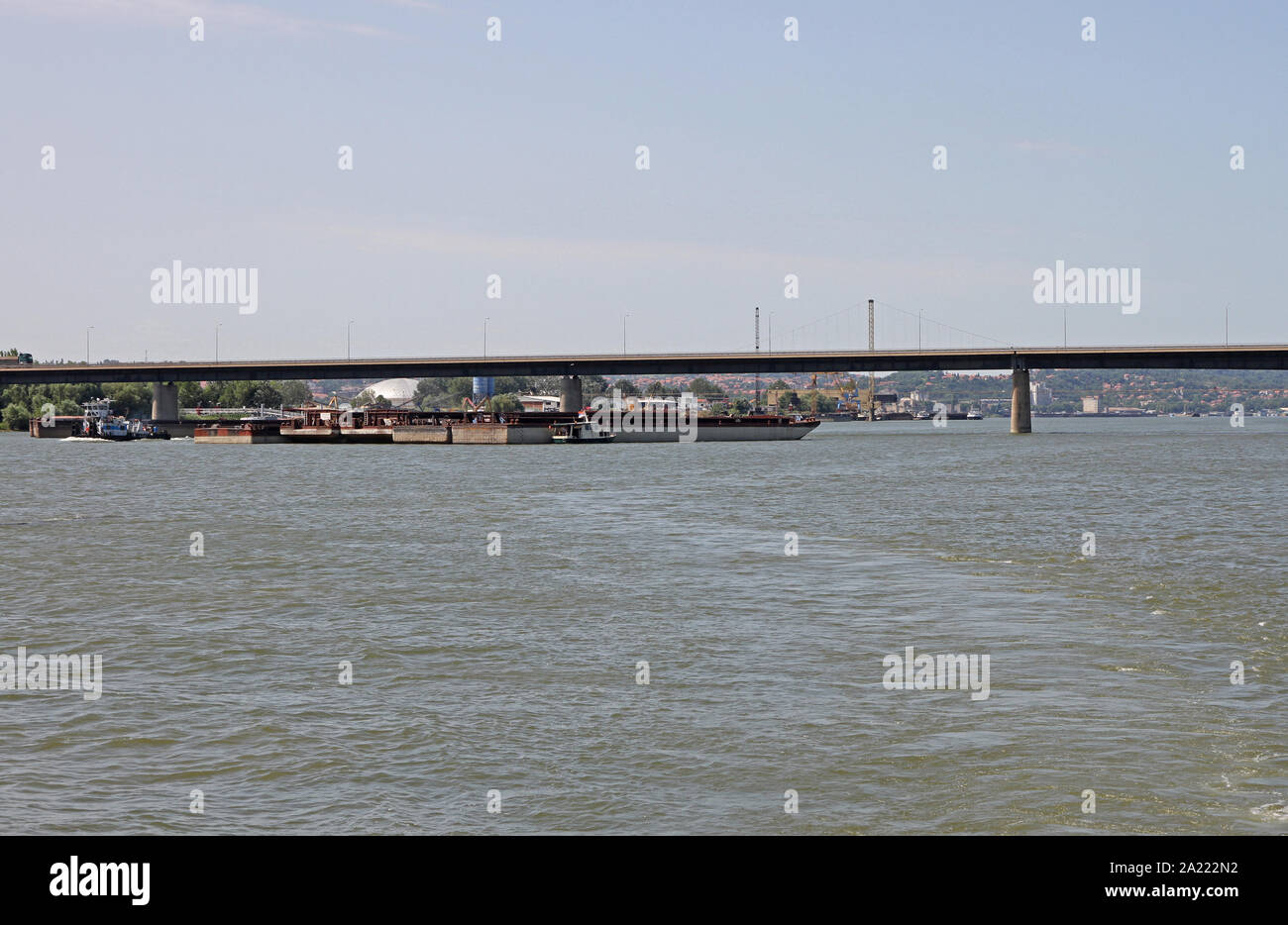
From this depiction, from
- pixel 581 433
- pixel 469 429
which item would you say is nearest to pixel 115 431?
pixel 469 429

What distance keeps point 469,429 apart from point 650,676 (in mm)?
142731

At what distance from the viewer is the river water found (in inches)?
484

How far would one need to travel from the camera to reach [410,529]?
45812 millimetres

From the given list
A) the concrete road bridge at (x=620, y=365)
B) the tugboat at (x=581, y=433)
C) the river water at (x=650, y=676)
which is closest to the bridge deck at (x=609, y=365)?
the concrete road bridge at (x=620, y=365)

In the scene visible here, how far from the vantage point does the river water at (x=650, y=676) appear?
12.3m

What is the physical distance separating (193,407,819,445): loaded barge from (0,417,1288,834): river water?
361ft

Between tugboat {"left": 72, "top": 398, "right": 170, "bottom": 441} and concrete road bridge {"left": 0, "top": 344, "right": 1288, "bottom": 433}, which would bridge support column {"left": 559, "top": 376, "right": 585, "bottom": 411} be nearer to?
concrete road bridge {"left": 0, "top": 344, "right": 1288, "bottom": 433}

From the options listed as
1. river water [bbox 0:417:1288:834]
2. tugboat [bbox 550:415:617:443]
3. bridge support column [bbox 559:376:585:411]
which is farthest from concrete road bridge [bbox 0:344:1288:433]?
river water [bbox 0:417:1288:834]

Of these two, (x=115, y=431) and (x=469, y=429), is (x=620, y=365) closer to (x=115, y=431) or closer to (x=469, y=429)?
(x=469, y=429)

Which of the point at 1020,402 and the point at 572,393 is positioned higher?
the point at 572,393

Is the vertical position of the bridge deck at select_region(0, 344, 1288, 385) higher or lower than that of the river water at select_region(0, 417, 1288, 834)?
higher

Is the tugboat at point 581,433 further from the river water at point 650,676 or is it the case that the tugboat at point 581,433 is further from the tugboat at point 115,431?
the river water at point 650,676

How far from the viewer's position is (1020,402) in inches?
7318
